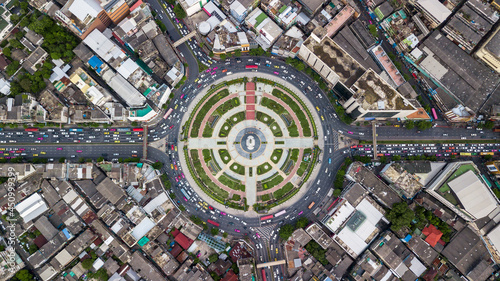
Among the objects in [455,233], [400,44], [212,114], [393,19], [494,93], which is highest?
[212,114]

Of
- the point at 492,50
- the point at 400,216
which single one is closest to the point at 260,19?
the point at 492,50

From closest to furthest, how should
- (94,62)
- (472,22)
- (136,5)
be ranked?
(94,62) → (472,22) → (136,5)

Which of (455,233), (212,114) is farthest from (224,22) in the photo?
(455,233)

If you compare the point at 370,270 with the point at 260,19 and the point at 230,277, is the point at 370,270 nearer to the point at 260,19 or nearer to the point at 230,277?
the point at 230,277

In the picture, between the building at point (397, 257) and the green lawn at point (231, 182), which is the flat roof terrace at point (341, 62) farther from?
the building at point (397, 257)

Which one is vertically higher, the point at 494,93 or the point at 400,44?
the point at 400,44

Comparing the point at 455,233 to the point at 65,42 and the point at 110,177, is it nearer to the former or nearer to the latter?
the point at 110,177

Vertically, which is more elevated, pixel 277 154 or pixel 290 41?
pixel 290 41
